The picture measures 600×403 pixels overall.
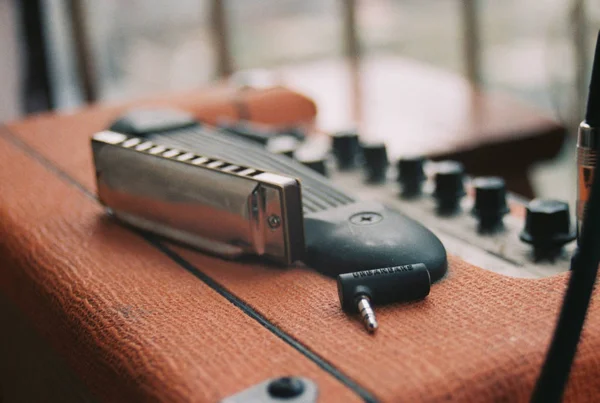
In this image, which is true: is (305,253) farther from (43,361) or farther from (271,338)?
(43,361)

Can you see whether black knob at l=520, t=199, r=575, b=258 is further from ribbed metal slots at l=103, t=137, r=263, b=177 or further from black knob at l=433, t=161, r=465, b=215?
ribbed metal slots at l=103, t=137, r=263, b=177

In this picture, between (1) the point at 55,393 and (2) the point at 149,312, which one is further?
(1) the point at 55,393

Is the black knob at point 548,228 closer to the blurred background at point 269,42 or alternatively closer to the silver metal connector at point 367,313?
the silver metal connector at point 367,313

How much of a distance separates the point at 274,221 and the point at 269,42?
106 inches

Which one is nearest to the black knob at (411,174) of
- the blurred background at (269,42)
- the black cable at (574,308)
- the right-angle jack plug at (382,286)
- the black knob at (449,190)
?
the black knob at (449,190)

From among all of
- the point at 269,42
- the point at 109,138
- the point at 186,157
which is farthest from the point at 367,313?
the point at 269,42

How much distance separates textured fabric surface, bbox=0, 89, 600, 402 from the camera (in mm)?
468

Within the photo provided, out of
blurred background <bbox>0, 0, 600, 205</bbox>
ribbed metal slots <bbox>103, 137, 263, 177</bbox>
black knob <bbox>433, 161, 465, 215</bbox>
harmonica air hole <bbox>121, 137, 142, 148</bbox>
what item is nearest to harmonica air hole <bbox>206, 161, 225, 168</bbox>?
ribbed metal slots <bbox>103, 137, 263, 177</bbox>

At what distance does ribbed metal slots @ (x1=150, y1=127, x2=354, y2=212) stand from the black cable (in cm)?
29

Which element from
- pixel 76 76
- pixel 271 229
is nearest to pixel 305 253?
pixel 271 229

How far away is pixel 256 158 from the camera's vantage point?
80 centimetres

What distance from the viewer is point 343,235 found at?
2.04 ft

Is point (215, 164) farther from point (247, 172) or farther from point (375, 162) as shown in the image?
point (375, 162)

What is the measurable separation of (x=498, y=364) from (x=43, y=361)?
0.45 m
